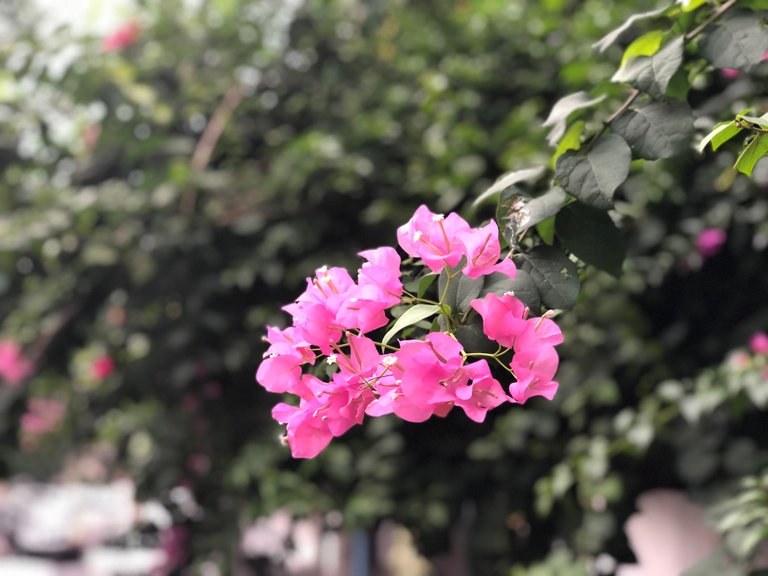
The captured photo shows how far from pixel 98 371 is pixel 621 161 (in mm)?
2039

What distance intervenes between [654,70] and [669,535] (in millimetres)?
1508

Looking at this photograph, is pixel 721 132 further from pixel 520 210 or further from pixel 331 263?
pixel 331 263

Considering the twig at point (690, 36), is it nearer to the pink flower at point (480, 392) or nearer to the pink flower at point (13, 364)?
the pink flower at point (480, 392)

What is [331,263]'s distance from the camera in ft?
6.75

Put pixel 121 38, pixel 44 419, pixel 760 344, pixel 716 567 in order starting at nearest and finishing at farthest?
pixel 716 567
pixel 760 344
pixel 121 38
pixel 44 419

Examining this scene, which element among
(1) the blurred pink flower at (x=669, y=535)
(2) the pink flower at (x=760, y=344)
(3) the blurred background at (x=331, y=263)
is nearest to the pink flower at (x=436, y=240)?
(3) the blurred background at (x=331, y=263)

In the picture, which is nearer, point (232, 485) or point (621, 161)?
point (621, 161)

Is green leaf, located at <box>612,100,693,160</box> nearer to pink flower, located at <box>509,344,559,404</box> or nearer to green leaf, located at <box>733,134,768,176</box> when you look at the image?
green leaf, located at <box>733,134,768,176</box>

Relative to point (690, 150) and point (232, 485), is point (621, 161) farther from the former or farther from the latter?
point (232, 485)

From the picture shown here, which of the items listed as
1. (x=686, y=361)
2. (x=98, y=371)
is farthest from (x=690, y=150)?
(x=98, y=371)

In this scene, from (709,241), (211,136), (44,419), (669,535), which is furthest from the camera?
(44,419)

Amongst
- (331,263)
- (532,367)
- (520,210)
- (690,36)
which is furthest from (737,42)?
(331,263)

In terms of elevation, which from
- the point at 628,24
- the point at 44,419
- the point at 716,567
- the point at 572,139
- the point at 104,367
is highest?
the point at 44,419

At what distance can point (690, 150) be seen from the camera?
1509 millimetres
